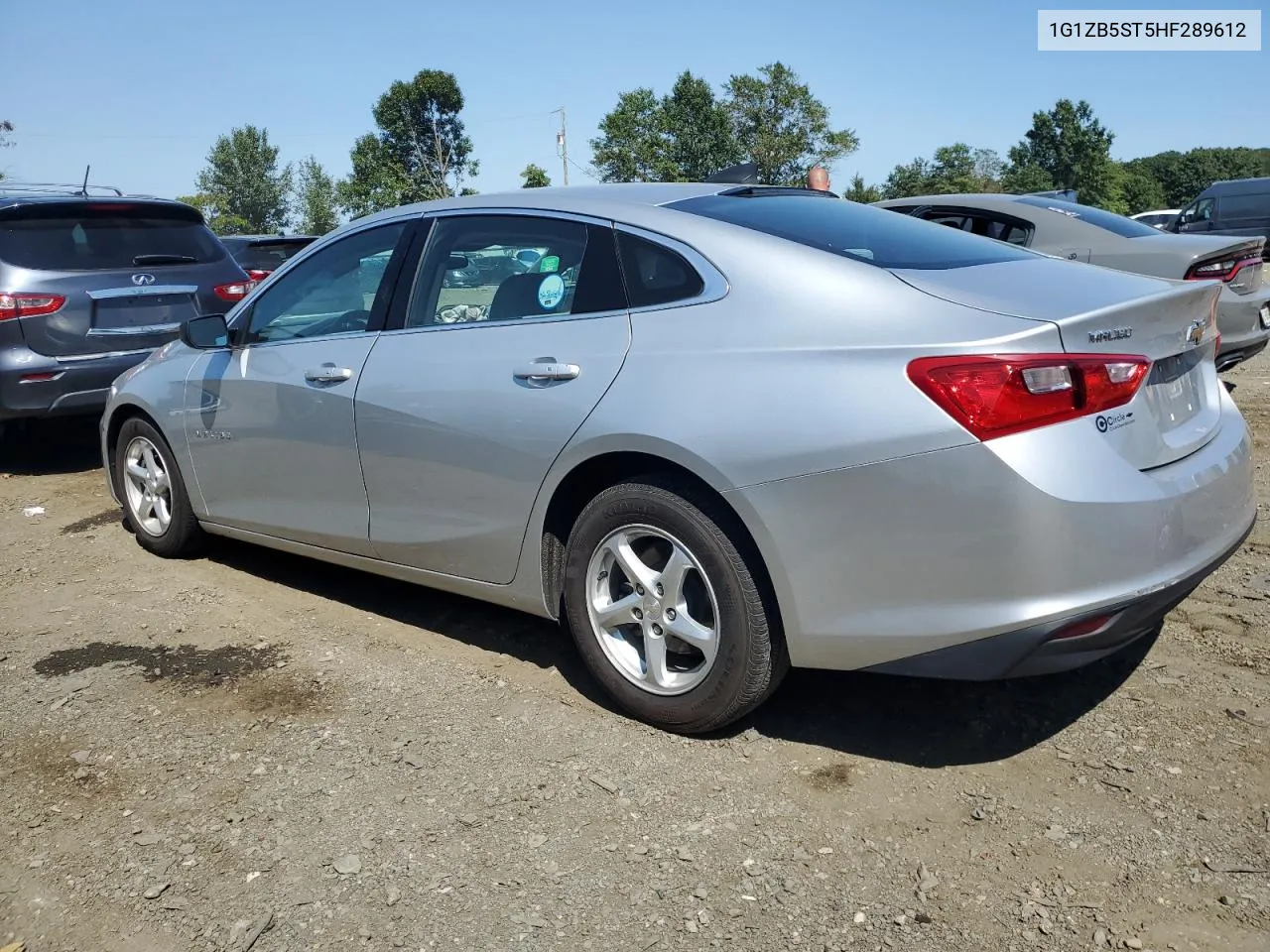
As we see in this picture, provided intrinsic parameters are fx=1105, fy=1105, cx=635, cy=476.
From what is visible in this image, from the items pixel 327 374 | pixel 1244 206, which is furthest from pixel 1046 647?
pixel 1244 206

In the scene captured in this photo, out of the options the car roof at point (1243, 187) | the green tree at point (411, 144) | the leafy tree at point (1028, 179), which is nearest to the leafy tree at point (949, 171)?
the leafy tree at point (1028, 179)

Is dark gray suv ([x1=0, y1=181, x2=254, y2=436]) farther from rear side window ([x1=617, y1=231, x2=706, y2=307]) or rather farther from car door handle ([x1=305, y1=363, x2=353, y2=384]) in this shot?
rear side window ([x1=617, y1=231, x2=706, y2=307])

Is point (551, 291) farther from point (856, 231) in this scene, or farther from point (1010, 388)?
point (1010, 388)

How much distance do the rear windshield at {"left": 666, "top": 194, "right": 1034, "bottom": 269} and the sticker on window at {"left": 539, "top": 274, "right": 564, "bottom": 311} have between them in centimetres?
42

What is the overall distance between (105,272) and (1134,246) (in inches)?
260

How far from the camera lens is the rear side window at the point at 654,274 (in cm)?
317

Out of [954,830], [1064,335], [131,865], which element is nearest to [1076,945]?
[954,830]

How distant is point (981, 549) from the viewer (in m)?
2.59

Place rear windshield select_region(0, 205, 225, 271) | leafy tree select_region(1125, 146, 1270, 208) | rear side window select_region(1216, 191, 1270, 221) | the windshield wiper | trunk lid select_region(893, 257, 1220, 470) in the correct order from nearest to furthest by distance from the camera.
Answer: trunk lid select_region(893, 257, 1220, 470), rear windshield select_region(0, 205, 225, 271), the windshield wiper, rear side window select_region(1216, 191, 1270, 221), leafy tree select_region(1125, 146, 1270, 208)

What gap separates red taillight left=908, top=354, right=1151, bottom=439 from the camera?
2564mm

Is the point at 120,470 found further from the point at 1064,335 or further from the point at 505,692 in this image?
the point at 1064,335

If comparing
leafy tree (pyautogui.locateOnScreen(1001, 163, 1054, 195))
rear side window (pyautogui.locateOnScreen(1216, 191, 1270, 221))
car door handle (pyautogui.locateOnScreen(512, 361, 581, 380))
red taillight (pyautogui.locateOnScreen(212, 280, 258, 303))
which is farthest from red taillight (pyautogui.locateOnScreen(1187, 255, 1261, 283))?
leafy tree (pyautogui.locateOnScreen(1001, 163, 1054, 195))

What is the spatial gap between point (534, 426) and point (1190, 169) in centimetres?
11882

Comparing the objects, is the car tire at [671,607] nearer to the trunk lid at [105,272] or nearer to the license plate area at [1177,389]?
the license plate area at [1177,389]
